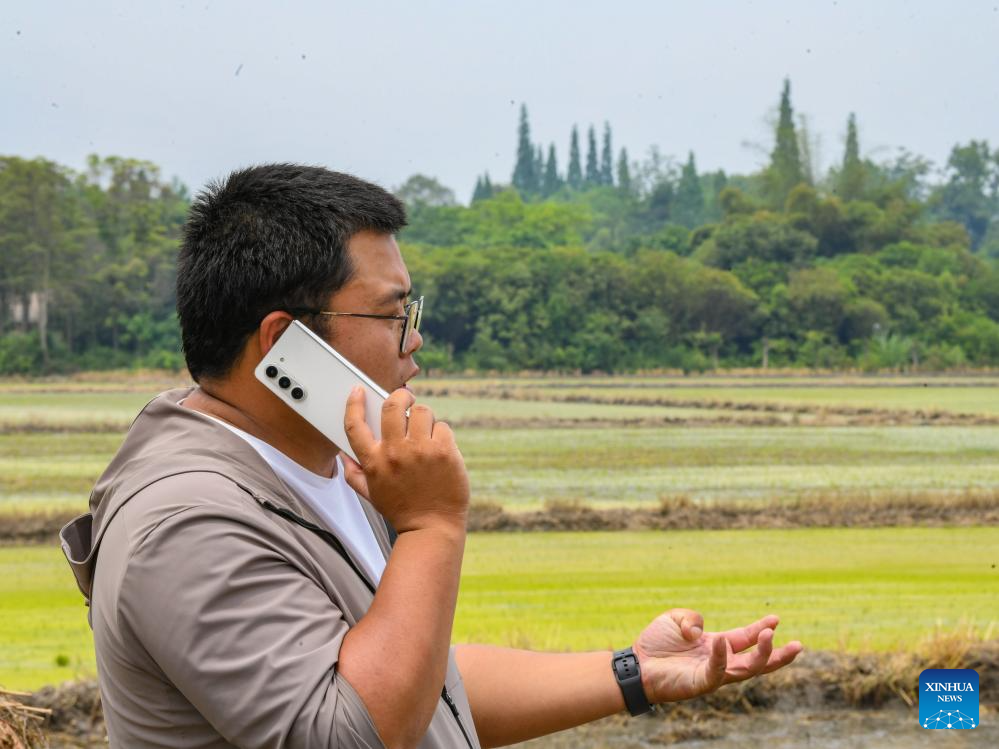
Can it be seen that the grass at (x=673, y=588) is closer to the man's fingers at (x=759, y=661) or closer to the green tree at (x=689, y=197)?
the man's fingers at (x=759, y=661)

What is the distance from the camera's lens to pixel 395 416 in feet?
3.92

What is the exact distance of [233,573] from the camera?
108cm

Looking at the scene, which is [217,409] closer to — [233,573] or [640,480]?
[233,573]

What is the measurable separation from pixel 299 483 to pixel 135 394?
57.2 ft

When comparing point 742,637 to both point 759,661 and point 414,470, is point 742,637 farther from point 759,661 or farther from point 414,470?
point 414,470

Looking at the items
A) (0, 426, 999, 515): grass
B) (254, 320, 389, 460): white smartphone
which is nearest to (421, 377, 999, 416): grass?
(0, 426, 999, 515): grass

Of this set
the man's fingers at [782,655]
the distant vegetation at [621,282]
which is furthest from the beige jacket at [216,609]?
the distant vegetation at [621,282]

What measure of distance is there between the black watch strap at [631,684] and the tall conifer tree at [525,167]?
115 ft

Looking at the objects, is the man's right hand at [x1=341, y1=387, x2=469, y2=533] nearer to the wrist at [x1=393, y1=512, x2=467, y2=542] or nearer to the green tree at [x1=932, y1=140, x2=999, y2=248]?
the wrist at [x1=393, y1=512, x2=467, y2=542]

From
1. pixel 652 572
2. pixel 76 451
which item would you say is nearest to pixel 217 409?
pixel 652 572

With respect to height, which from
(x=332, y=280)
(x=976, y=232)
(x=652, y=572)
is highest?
(x=976, y=232)

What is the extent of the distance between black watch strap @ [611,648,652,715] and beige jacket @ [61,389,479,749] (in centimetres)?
51

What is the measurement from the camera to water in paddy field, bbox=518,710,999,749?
16.0ft

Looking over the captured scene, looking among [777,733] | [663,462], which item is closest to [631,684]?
[777,733]
